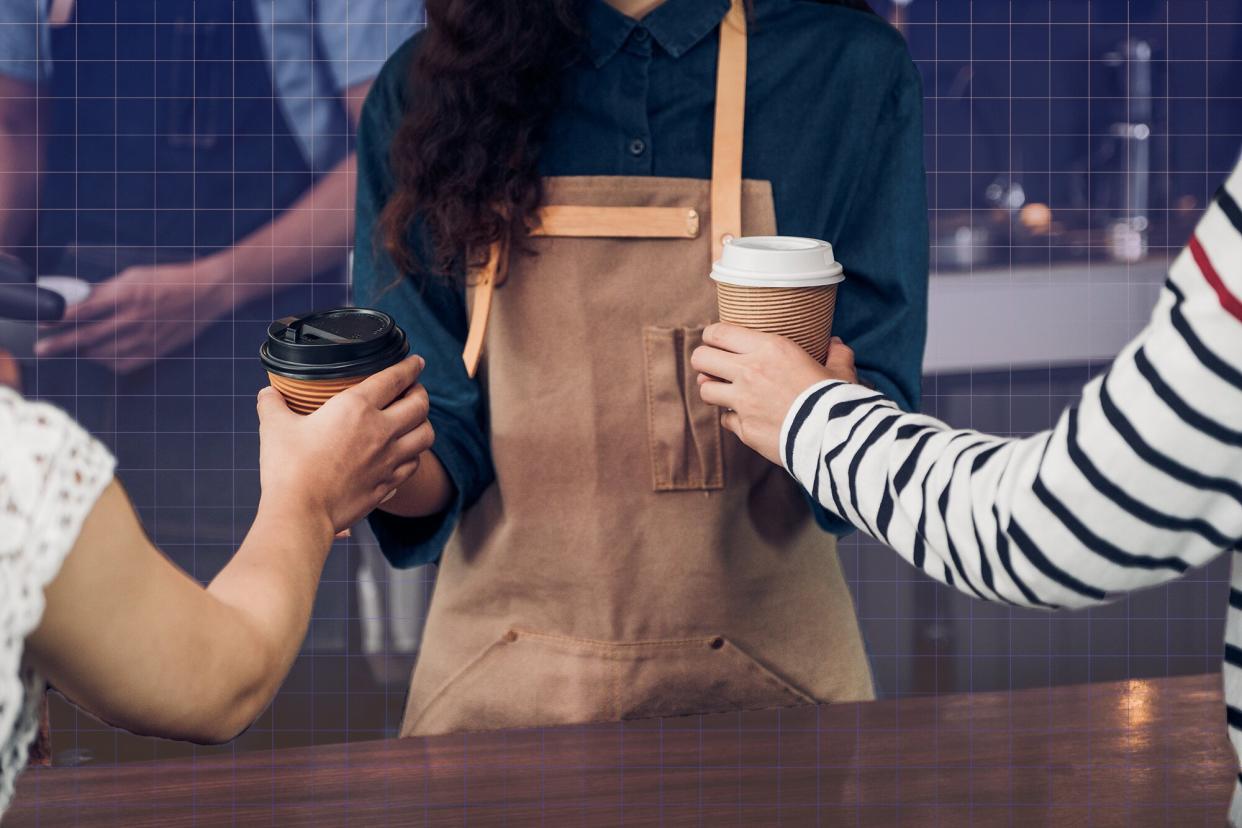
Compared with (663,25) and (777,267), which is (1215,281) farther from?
(663,25)

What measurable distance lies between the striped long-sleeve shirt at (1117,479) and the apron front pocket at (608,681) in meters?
0.62

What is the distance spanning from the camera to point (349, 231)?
2838 mm

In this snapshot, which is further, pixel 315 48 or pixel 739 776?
pixel 315 48

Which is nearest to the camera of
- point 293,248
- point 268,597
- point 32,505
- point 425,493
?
point 32,505

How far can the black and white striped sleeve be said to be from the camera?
78 centimetres

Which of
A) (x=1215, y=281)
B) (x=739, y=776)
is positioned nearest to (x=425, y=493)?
(x=739, y=776)

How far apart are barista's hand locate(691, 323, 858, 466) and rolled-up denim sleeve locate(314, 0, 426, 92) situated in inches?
66.6

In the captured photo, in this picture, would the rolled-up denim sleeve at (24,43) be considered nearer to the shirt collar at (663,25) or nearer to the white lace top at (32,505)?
the shirt collar at (663,25)

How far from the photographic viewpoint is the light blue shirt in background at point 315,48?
2.71 m

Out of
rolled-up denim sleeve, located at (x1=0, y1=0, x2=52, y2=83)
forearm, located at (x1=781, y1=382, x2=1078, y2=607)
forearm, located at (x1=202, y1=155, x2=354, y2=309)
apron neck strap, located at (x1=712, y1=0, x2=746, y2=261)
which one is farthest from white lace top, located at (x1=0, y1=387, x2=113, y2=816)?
rolled-up denim sleeve, located at (x1=0, y1=0, x2=52, y2=83)

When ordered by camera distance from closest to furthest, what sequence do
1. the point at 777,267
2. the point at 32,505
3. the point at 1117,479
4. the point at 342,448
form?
the point at 32,505, the point at 1117,479, the point at 342,448, the point at 777,267

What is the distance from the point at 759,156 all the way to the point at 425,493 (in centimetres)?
58

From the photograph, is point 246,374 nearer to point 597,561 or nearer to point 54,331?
point 54,331

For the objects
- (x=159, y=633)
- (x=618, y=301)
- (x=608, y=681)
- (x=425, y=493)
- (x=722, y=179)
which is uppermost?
(x=722, y=179)
